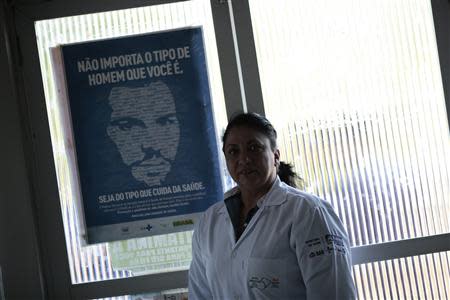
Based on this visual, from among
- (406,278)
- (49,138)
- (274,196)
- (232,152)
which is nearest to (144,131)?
(49,138)

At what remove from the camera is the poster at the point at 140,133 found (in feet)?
8.91

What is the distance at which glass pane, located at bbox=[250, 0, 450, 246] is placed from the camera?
2.74m

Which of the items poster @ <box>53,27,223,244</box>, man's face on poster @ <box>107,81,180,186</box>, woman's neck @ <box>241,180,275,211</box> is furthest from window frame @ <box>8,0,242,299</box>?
woman's neck @ <box>241,180,275,211</box>

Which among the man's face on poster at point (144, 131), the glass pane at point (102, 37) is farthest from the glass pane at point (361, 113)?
the man's face on poster at point (144, 131)

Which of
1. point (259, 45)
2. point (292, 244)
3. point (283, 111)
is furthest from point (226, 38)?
point (292, 244)

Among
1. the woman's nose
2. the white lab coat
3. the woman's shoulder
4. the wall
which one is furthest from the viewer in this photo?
the wall

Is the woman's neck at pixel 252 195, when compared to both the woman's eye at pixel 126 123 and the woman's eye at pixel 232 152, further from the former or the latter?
the woman's eye at pixel 126 123

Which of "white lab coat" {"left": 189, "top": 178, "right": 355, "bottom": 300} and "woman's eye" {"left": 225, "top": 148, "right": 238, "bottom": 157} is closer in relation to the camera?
"white lab coat" {"left": 189, "top": 178, "right": 355, "bottom": 300}

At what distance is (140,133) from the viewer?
8.93 feet

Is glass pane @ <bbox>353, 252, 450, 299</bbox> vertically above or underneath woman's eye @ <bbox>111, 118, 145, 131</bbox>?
underneath

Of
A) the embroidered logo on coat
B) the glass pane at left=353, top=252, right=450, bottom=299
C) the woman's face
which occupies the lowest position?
the glass pane at left=353, top=252, right=450, bottom=299

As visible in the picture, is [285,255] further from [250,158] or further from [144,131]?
[144,131]

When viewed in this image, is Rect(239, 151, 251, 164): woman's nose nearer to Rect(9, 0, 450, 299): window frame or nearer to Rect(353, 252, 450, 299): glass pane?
Rect(9, 0, 450, 299): window frame

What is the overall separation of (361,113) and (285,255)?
1.03 m
